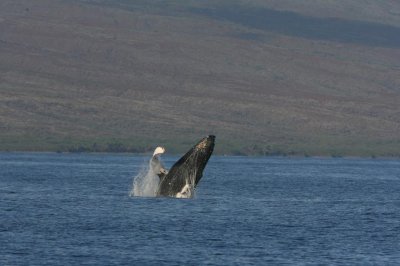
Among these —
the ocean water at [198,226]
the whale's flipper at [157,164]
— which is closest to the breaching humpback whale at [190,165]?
the whale's flipper at [157,164]

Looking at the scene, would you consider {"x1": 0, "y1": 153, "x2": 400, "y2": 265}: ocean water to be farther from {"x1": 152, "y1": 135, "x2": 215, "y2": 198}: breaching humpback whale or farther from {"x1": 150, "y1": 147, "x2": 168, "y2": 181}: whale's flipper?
{"x1": 150, "y1": 147, "x2": 168, "y2": 181}: whale's flipper

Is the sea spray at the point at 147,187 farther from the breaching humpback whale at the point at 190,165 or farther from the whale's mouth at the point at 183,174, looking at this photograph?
the breaching humpback whale at the point at 190,165

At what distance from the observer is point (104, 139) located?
198m

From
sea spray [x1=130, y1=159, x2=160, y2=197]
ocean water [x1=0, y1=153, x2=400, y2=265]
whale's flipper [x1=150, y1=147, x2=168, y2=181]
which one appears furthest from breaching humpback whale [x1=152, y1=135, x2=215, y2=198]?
sea spray [x1=130, y1=159, x2=160, y2=197]

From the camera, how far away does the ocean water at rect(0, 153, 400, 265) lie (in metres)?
46.9

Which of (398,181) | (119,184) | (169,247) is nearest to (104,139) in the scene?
(398,181)

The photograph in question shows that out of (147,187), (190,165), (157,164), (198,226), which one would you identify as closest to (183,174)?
(190,165)

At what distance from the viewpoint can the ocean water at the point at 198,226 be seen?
46.9m

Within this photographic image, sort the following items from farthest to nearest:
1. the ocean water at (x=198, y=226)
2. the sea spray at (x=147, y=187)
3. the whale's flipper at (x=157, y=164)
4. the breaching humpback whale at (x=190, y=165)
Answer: the sea spray at (x=147, y=187), the breaching humpback whale at (x=190, y=165), the whale's flipper at (x=157, y=164), the ocean water at (x=198, y=226)

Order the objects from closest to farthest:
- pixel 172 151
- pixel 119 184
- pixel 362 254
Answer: pixel 362 254 → pixel 119 184 → pixel 172 151

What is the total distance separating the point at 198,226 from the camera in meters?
55.7

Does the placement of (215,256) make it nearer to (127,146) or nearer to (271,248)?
(271,248)

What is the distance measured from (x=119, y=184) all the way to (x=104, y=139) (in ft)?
368

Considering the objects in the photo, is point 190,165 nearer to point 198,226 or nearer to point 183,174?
point 183,174
